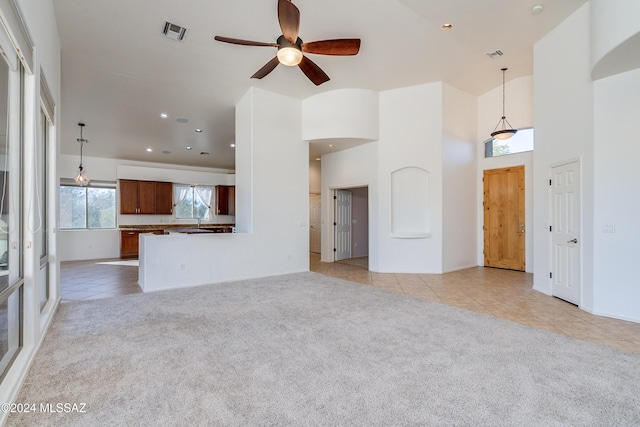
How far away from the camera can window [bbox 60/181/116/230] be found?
9.19 m

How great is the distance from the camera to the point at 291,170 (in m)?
6.48

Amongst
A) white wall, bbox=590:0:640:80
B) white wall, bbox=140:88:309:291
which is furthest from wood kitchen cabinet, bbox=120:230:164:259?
white wall, bbox=590:0:640:80

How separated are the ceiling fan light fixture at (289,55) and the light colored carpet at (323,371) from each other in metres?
2.85

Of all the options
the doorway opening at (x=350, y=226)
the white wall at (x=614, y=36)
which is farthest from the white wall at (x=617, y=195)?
the doorway opening at (x=350, y=226)

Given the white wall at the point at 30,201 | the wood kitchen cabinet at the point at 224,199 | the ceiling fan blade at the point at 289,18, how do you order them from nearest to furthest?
1. the white wall at the point at 30,201
2. the ceiling fan blade at the point at 289,18
3. the wood kitchen cabinet at the point at 224,199

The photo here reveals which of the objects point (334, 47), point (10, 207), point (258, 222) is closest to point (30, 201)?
point (10, 207)

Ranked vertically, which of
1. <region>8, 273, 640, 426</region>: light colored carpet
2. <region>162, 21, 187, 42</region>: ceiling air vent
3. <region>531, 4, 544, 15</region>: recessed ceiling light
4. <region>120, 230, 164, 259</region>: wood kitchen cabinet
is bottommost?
<region>8, 273, 640, 426</region>: light colored carpet

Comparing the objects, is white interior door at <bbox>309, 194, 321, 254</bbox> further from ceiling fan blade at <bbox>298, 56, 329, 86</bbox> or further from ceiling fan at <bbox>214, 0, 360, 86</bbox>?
ceiling fan at <bbox>214, 0, 360, 86</bbox>

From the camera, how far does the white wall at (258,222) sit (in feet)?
17.2

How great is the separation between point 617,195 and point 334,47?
382 centimetres

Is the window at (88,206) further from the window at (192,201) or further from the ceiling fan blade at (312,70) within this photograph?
the ceiling fan blade at (312,70)

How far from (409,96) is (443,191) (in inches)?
84.3

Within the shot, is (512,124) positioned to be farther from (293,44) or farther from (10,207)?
(10,207)

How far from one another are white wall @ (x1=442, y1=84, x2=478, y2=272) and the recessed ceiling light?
2.29 meters
